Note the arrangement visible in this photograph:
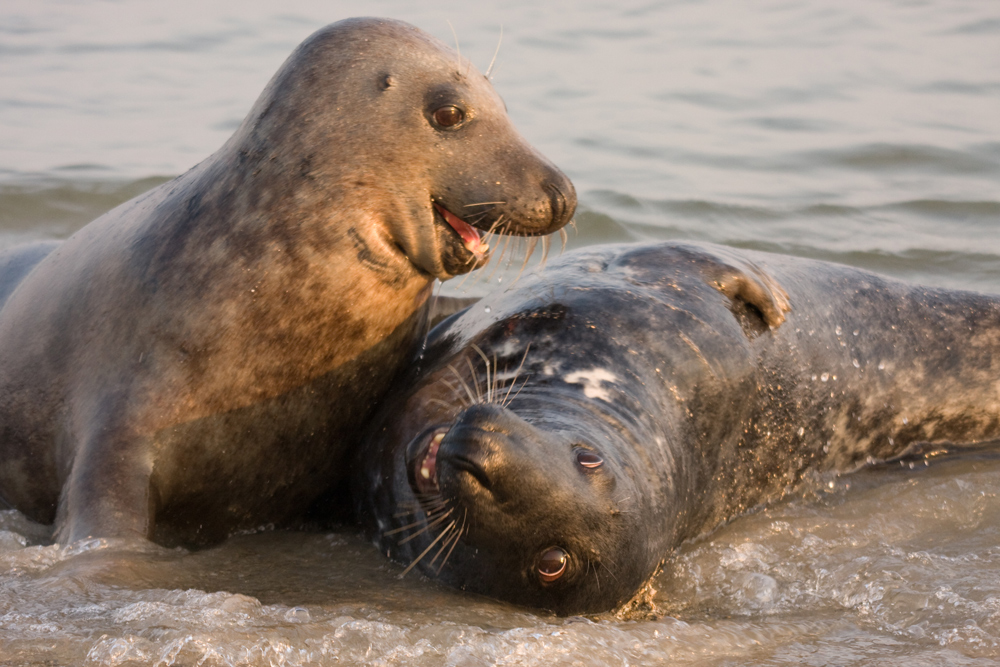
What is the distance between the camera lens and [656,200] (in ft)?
31.9

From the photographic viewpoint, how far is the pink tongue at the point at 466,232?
4078mm

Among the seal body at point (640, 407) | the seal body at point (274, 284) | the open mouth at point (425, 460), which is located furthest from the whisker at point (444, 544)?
the seal body at point (274, 284)

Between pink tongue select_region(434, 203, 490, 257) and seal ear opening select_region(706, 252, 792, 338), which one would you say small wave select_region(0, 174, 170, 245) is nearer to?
pink tongue select_region(434, 203, 490, 257)

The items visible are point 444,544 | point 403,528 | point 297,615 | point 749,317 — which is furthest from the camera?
point 749,317

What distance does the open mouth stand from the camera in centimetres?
368

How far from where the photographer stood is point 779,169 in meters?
10.6

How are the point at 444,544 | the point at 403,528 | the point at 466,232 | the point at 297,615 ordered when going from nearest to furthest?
the point at 297,615, the point at 444,544, the point at 403,528, the point at 466,232

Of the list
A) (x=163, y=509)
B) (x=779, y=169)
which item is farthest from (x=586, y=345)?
(x=779, y=169)

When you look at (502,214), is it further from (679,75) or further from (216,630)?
(679,75)

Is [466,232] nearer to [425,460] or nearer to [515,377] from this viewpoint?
[515,377]

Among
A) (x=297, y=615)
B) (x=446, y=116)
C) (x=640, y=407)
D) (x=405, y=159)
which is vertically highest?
(x=446, y=116)

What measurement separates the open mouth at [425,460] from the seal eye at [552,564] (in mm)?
417

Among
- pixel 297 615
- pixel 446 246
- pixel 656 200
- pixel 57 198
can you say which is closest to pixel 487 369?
pixel 446 246

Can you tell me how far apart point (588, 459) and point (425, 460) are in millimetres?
524
